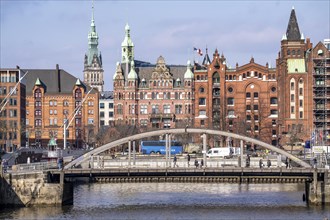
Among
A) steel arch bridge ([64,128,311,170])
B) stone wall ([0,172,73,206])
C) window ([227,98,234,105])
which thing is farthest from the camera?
window ([227,98,234,105])

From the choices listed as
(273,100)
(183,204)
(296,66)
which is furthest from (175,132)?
(273,100)

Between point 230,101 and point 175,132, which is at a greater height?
point 230,101

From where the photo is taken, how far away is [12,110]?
178375 millimetres

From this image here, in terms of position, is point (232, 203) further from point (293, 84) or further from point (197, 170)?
point (293, 84)

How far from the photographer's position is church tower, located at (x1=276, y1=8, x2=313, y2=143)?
178 meters

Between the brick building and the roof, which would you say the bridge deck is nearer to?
the brick building

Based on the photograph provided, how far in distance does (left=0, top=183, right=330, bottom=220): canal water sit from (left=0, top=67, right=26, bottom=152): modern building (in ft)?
166

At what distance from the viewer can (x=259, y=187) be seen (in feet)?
387

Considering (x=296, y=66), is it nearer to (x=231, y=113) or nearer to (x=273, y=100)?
(x=273, y=100)

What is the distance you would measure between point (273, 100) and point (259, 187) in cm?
7875

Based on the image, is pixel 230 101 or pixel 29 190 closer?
pixel 29 190

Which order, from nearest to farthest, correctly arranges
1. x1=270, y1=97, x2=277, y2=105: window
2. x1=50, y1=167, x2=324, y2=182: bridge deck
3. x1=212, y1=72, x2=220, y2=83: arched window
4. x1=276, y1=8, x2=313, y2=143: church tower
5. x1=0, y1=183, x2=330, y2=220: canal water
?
x1=0, y1=183, x2=330, y2=220: canal water → x1=50, y1=167, x2=324, y2=182: bridge deck → x1=276, y1=8, x2=313, y2=143: church tower → x1=270, y1=97, x2=277, y2=105: window → x1=212, y1=72, x2=220, y2=83: arched window

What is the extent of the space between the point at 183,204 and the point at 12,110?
8951cm

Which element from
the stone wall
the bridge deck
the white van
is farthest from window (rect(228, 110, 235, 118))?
the stone wall
